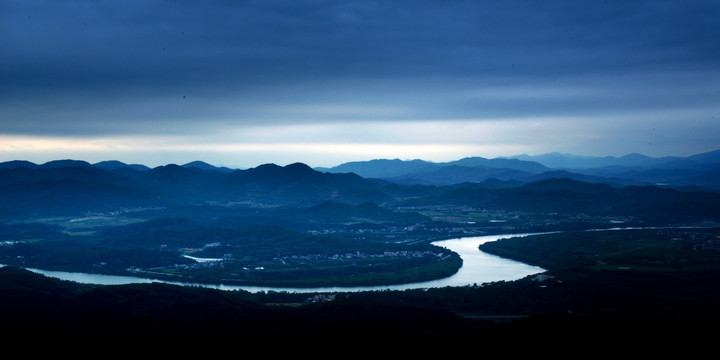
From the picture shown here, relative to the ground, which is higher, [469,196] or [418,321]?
[469,196]

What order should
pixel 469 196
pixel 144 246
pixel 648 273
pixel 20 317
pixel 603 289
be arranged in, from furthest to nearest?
pixel 469 196
pixel 144 246
pixel 648 273
pixel 603 289
pixel 20 317

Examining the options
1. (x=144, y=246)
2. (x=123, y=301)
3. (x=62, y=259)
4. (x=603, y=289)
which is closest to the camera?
(x=123, y=301)

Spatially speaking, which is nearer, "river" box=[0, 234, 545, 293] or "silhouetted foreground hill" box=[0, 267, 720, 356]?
"silhouetted foreground hill" box=[0, 267, 720, 356]

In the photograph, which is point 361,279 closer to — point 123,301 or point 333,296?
point 333,296

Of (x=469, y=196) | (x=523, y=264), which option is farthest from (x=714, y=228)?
(x=469, y=196)

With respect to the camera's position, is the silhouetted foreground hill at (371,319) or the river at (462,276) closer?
the silhouetted foreground hill at (371,319)

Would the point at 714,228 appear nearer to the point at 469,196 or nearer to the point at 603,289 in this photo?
the point at 603,289

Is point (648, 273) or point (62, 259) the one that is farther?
point (62, 259)

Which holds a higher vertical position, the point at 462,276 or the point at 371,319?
the point at 462,276

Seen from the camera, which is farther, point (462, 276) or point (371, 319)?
point (462, 276)
